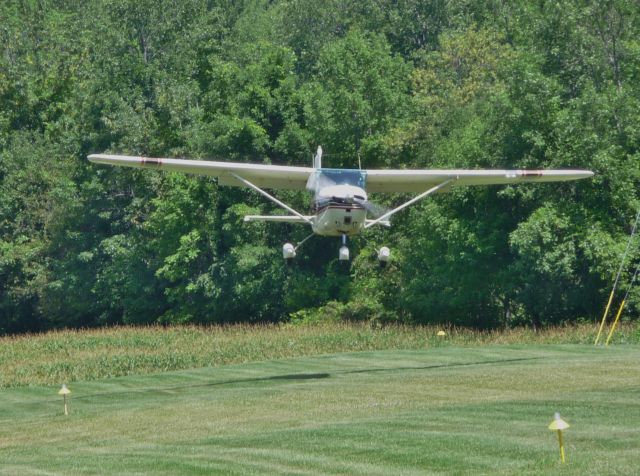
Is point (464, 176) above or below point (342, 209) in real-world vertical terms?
above

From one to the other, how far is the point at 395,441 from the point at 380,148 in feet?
128

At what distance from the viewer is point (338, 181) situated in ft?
94.5

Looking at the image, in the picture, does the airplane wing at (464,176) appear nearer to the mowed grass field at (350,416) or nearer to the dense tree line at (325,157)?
the mowed grass field at (350,416)

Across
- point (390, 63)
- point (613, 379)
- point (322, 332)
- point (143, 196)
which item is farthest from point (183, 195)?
point (613, 379)

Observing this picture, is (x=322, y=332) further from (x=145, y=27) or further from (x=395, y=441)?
(x=145, y=27)

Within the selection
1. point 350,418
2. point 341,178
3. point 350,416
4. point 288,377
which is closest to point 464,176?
point 341,178

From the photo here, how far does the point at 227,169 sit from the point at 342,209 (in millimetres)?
4662

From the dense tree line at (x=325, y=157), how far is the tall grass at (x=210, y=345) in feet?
12.2

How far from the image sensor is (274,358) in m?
38.7

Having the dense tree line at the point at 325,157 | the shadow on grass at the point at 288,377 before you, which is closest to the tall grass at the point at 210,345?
the dense tree line at the point at 325,157

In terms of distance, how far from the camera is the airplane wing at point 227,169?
30375 millimetres

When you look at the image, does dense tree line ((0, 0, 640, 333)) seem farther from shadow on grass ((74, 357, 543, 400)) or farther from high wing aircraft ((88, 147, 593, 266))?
shadow on grass ((74, 357, 543, 400))

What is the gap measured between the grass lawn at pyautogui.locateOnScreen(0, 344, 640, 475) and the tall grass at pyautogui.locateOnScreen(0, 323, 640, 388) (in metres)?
2.90

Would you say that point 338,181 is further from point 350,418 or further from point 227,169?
point 350,418
